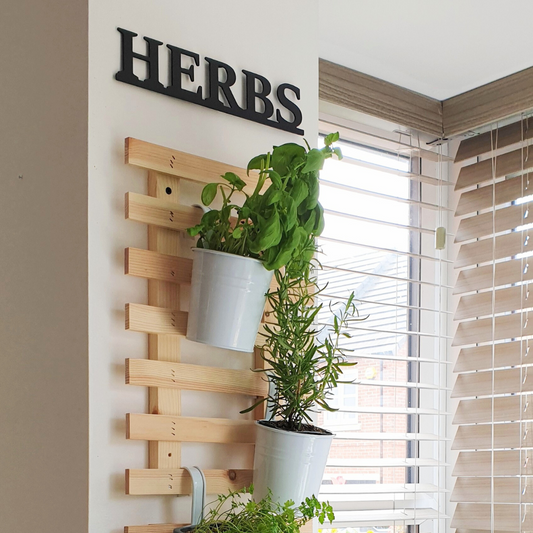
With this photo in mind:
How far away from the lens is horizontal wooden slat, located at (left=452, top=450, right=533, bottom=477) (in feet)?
5.85

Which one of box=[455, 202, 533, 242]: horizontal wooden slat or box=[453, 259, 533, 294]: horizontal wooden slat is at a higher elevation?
box=[455, 202, 533, 242]: horizontal wooden slat

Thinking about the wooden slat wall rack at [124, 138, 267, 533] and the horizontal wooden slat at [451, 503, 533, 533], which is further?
the horizontal wooden slat at [451, 503, 533, 533]

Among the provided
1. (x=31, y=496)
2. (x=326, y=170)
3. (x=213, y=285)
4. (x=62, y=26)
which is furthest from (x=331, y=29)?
(x=31, y=496)

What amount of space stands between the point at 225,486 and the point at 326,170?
0.97m

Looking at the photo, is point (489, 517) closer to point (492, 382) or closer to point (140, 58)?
point (492, 382)

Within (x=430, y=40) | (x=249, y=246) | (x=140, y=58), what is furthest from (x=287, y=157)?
(x=430, y=40)

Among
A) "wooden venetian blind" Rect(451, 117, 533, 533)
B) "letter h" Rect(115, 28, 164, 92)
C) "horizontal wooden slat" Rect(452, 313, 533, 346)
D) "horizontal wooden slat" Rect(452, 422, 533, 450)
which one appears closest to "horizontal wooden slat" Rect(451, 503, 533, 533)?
"wooden venetian blind" Rect(451, 117, 533, 533)

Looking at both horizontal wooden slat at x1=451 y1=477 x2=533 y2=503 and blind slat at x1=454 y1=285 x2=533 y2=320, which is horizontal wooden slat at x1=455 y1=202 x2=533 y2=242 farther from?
horizontal wooden slat at x1=451 y1=477 x2=533 y2=503

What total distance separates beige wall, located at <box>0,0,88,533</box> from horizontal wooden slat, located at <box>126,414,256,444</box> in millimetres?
72

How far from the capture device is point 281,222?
1057mm

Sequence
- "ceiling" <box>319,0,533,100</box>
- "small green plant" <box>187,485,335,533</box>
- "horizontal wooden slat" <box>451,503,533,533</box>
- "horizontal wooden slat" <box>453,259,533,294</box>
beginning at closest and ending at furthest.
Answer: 1. "small green plant" <box>187,485,335,533</box>
2. "ceiling" <box>319,0,533,100</box>
3. "horizontal wooden slat" <box>451,503,533,533</box>
4. "horizontal wooden slat" <box>453,259,533,294</box>

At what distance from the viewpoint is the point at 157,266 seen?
1076 millimetres

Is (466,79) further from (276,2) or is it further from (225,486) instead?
(225,486)

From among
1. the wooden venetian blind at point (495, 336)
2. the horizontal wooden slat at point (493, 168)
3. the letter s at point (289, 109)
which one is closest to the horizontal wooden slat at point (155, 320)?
the letter s at point (289, 109)
